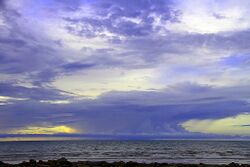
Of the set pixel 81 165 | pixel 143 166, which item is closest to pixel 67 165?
pixel 81 165

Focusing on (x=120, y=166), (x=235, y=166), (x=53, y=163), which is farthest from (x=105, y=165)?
(x=235, y=166)

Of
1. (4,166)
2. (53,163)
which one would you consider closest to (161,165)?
(53,163)

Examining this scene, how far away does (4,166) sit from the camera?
35281mm

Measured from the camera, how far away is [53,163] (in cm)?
3653

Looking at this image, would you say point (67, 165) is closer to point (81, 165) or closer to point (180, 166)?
point (81, 165)

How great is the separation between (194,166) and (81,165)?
10.7 metres

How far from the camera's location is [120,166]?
114ft

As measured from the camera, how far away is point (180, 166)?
35500 mm

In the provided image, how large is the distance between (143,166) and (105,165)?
11.8 ft

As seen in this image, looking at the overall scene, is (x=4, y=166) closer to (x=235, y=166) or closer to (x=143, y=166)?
(x=143, y=166)

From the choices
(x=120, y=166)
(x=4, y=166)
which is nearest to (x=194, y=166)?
(x=120, y=166)

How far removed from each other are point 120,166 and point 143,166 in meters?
2.38

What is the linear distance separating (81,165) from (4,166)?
23.2 feet

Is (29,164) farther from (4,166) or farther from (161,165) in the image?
(161,165)
